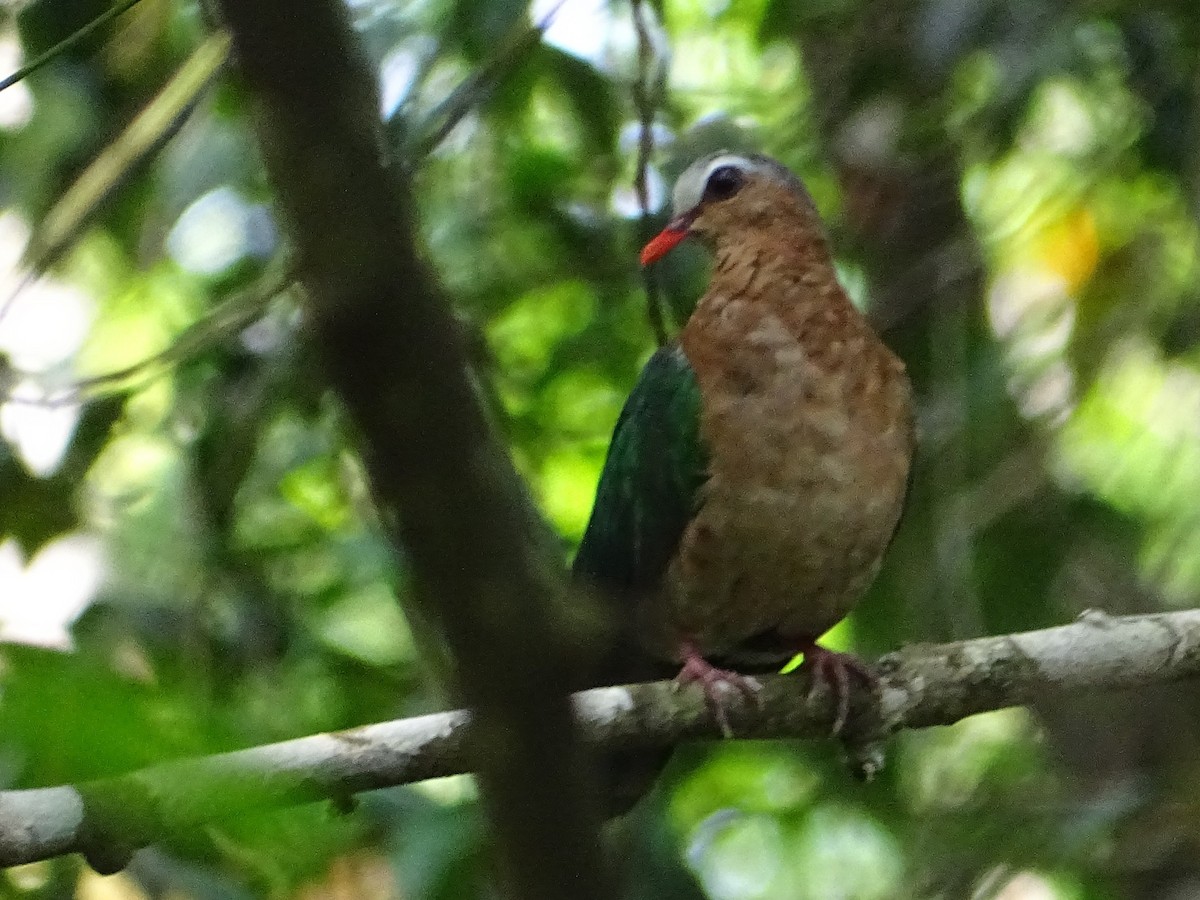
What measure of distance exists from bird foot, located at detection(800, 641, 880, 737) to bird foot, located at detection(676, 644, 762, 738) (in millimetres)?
136

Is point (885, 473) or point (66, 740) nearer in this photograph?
point (66, 740)

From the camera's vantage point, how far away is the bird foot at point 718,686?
2.65m

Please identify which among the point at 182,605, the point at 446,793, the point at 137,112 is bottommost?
the point at 446,793

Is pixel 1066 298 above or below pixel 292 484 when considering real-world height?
below

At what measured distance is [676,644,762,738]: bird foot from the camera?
8.68 feet

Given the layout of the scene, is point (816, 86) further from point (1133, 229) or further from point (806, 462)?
point (806, 462)

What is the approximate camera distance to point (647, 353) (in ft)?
14.1

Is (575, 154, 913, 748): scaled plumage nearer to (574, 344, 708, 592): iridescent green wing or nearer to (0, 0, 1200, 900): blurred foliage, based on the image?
(574, 344, 708, 592): iridescent green wing

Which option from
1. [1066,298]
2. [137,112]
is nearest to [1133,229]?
[1066,298]

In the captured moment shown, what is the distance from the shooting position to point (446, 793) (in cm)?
363

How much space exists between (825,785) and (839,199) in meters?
1.69

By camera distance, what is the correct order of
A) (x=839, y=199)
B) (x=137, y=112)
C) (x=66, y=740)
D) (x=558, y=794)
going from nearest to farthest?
1. (x=558, y=794)
2. (x=66, y=740)
3. (x=137, y=112)
4. (x=839, y=199)

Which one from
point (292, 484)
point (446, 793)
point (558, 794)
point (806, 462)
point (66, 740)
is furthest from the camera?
point (292, 484)

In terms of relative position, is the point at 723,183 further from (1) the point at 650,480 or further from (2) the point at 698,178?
(1) the point at 650,480
